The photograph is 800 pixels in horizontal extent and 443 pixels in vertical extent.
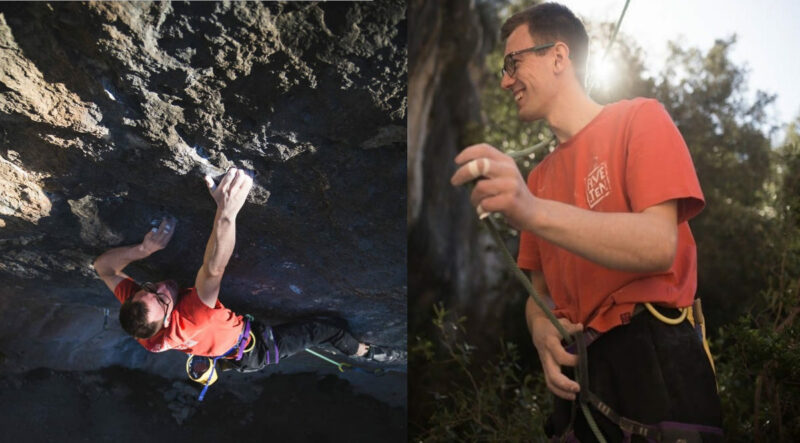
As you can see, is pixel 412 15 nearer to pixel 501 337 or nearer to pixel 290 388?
pixel 501 337

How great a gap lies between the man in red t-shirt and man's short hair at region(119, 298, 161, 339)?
135 cm

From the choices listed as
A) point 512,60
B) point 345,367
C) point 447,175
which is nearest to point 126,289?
point 345,367

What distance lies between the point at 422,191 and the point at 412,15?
2.04ft

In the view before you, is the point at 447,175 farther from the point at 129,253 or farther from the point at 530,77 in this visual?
the point at 129,253

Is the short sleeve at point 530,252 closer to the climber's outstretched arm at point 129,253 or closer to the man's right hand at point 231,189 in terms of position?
the man's right hand at point 231,189

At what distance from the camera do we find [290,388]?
2.41 meters

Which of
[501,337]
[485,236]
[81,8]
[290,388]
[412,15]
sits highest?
[412,15]

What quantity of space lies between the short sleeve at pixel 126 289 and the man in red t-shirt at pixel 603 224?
4.57ft

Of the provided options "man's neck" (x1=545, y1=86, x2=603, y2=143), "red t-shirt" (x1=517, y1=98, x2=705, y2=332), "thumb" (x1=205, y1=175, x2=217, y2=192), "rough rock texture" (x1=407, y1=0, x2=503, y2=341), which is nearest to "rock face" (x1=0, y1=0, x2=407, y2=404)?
"thumb" (x1=205, y1=175, x2=217, y2=192)

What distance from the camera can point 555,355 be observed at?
148 centimetres

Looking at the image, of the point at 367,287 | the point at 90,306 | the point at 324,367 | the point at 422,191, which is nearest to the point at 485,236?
the point at 422,191

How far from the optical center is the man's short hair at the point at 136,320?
7.41 feet

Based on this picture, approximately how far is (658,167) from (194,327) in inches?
64.0

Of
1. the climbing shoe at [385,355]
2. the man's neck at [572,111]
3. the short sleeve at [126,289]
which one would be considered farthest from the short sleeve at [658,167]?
the short sleeve at [126,289]
